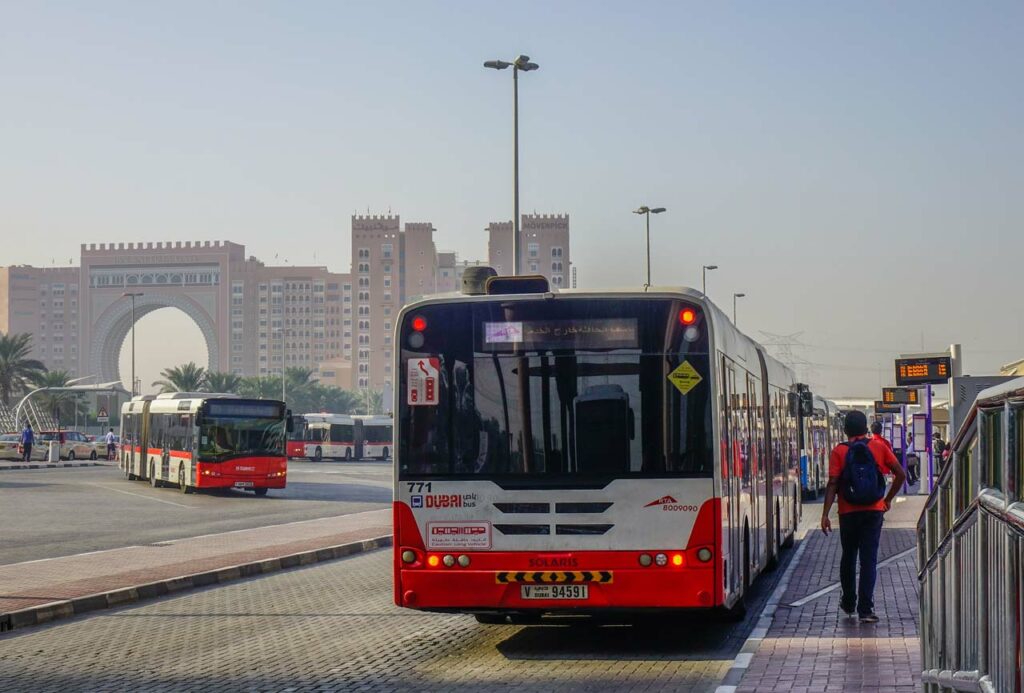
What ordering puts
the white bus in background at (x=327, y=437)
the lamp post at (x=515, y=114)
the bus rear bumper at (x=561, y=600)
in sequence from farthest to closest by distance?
the white bus in background at (x=327, y=437) < the lamp post at (x=515, y=114) < the bus rear bumper at (x=561, y=600)

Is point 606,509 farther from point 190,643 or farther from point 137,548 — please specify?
point 137,548

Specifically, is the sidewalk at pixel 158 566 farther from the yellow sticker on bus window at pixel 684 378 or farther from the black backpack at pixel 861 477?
the black backpack at pixel 861 477

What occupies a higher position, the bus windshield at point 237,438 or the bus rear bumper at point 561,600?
the bus windshield at point 237,438

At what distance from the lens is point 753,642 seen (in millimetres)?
10852

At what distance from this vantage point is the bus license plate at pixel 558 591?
33.9ft

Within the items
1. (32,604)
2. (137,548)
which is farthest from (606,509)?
(137,548)

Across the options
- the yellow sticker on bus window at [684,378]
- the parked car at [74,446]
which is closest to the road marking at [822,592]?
the yellow sticker on bus window at [684,378]

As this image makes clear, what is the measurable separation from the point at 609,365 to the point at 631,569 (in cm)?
145

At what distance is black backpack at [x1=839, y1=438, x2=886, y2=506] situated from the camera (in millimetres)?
12008

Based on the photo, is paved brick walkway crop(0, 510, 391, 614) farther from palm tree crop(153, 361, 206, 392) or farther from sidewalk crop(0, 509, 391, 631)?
palm tree crop(153, 361, 206, 392)

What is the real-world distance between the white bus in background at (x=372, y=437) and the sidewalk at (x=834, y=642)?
72638 millimetres

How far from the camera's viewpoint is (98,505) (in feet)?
113

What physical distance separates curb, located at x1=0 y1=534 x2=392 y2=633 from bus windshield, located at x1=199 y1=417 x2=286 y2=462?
55.2 ft

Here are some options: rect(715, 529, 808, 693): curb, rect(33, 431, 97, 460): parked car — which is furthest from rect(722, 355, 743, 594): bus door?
rect(33, 431, 97, 460): parked car
